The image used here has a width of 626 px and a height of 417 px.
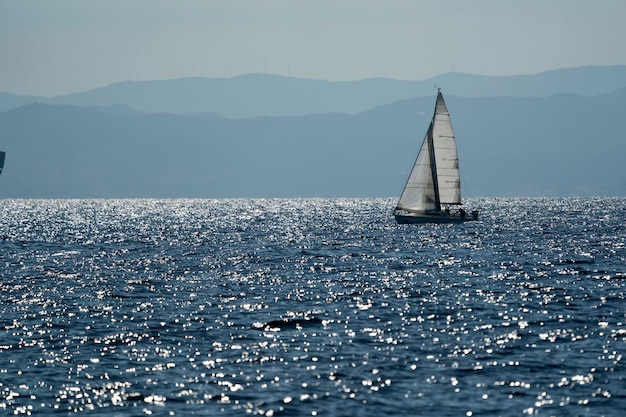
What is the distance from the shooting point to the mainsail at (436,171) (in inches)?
5487

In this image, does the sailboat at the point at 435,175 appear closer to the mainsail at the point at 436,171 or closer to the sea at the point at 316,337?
the mainsail at the point at 436,171

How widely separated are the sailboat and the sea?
47312mm

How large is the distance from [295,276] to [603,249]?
40.4 meters

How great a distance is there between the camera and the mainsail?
139375 mm

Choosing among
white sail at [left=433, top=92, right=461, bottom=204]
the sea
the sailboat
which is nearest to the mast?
the sailboat

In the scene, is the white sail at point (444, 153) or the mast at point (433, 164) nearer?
the mast at point (433, 164)

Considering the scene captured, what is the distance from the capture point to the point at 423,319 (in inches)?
2063

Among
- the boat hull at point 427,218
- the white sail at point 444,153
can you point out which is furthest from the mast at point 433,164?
the boat hull at point 427,218

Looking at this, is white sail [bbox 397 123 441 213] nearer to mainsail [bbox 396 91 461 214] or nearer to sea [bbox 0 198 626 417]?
mainsail [bbox 396 91 461 214]

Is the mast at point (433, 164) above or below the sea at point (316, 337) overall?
above

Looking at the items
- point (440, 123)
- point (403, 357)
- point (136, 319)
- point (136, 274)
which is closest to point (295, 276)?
point (136, 274)

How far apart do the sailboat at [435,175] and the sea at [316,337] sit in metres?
47.3

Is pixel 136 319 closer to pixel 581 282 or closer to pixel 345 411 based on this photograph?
pixel 345 411

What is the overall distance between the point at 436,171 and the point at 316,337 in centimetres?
9556
